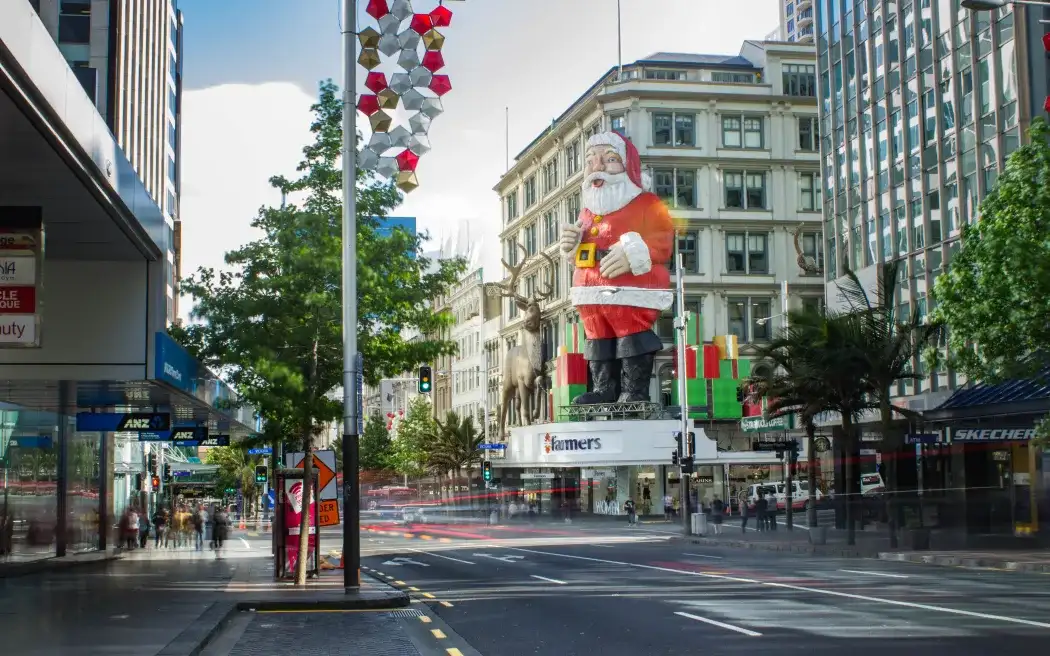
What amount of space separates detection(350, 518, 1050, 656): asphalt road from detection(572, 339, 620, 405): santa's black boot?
33618mm

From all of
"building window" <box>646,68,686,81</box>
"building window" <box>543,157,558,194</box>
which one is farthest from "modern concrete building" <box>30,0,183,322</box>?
"building window" <box>646,68,686,81</box>

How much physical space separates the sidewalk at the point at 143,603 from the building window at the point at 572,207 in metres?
52.0

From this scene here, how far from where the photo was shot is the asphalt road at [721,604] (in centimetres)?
1475

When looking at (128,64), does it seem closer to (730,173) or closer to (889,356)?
(889,356)

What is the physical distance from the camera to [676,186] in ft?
257

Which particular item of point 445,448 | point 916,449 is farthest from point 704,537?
point 445,448

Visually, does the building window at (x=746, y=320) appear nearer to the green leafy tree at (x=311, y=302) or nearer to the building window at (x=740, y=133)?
the building window at (x=740, y=133)

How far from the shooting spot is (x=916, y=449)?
45938 millimetres

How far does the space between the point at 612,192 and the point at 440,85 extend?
4909 centimetres

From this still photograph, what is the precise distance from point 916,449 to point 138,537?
32.1 metres

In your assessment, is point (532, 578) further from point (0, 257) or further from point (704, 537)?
point (704, 537)

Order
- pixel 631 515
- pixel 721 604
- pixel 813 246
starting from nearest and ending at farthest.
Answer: pixel 721 604
pixel 631 515
pixel 813 246

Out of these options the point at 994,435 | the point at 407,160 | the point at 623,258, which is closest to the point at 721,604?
the point at 407,160

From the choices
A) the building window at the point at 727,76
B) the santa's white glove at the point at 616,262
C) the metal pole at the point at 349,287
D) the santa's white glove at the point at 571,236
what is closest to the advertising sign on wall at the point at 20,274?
the metal pole at the point at 349,287
